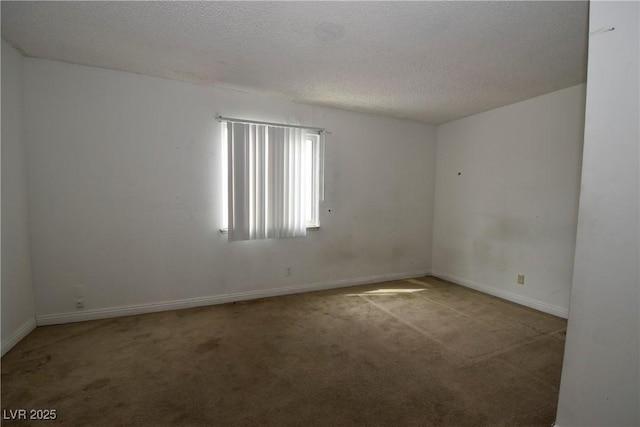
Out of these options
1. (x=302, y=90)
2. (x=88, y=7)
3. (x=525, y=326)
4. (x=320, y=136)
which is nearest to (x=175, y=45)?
(x=88, y=7)

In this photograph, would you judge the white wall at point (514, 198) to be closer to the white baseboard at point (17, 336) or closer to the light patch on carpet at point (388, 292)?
the light patch on carpet at point (388, 292)

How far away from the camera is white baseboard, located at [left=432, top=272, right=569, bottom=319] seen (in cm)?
324

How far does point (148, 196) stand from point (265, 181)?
47.5 inches

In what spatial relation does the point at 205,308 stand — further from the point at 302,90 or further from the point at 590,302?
the point at 590,302

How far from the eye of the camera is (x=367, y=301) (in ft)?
11.8

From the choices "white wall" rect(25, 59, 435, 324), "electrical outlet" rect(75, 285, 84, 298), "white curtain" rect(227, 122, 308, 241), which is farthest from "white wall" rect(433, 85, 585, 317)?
"electrical outlet" rect(75, 285, 84, 298)

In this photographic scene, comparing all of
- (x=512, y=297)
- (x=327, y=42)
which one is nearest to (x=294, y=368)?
(x=327, y=42)

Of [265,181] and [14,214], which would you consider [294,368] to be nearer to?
[265,181]

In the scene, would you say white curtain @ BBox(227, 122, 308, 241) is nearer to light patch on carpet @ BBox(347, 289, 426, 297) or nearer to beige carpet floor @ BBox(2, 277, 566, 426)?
beige carpet floor @ BBox(2, 277, 566, 426)

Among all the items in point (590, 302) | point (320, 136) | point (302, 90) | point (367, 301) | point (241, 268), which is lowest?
point (367, 301)

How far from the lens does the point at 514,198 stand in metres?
3.68

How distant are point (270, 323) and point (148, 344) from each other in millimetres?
1041

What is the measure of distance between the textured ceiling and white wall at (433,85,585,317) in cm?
42

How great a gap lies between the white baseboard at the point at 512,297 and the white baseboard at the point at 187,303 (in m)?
0.94
